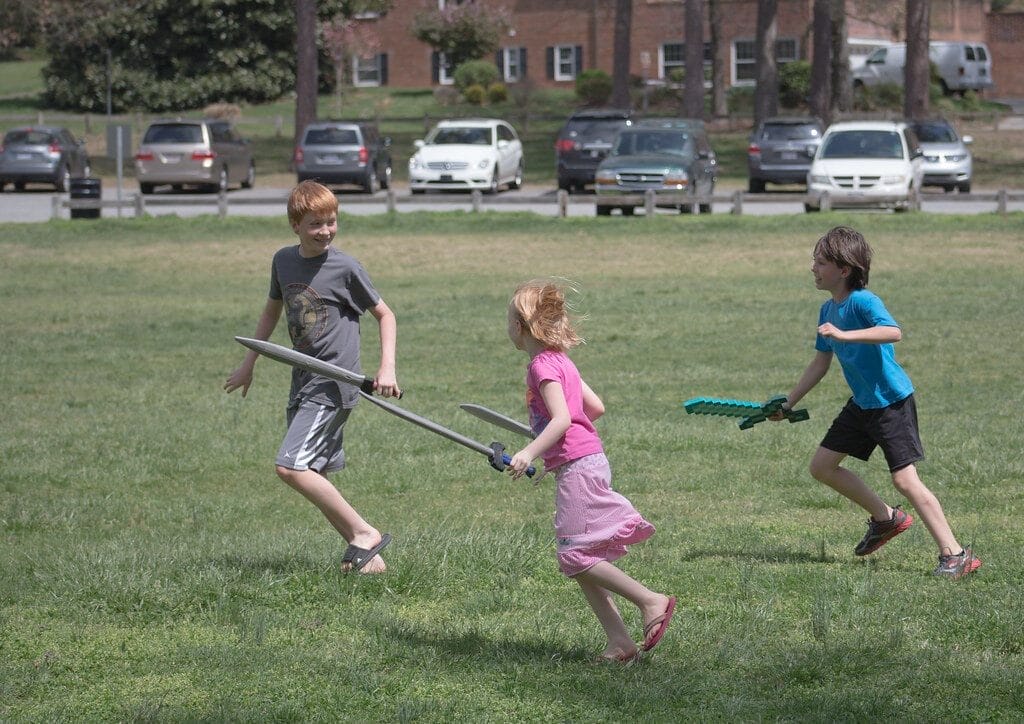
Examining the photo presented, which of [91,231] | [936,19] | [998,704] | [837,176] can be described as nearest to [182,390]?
[998,704]

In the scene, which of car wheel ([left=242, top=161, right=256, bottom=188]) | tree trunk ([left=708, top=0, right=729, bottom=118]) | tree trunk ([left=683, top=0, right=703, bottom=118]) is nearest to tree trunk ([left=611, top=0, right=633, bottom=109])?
tree trunk ([left=683, top=0, right=703, bottom=118])

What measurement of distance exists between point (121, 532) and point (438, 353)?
6786 mm

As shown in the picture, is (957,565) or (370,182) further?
(370,182)

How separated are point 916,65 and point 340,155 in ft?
62.0

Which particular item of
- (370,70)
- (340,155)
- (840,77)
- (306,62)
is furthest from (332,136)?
(370,70)

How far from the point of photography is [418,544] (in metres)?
6.96

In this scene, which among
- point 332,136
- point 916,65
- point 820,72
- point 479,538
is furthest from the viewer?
point 820,72

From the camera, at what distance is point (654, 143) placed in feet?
106

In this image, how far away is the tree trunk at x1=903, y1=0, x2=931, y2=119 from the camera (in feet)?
147

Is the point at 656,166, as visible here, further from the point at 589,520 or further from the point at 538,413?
the point at 589,520

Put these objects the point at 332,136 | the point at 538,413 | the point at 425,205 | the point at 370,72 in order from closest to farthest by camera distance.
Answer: the point at 538,413
the point at 425,205
the point at 332,136
the point at 370,72

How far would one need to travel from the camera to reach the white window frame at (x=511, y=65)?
7131 centimetres

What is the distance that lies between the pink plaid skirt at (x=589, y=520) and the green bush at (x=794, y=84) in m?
55.8

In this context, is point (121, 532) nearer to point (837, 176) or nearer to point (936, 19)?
point (837, 176)
